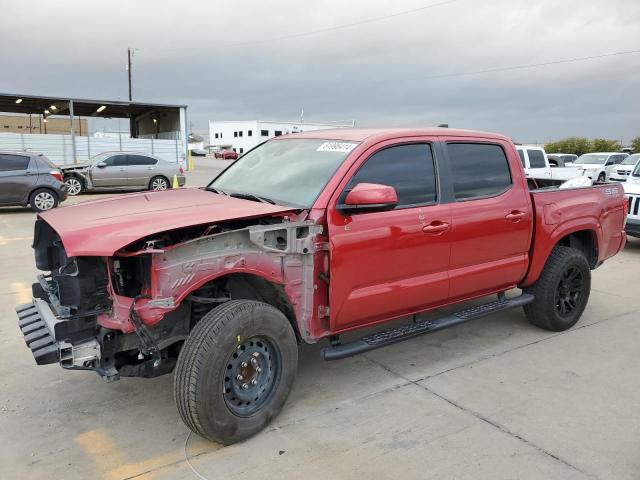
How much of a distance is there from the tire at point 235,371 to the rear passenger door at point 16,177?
12.2m

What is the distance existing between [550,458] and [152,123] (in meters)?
34.4

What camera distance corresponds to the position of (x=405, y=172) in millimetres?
4004

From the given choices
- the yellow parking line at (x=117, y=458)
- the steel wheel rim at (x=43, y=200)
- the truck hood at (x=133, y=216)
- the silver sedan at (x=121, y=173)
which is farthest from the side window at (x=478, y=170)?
the silver sedan at (x=121, y=173)

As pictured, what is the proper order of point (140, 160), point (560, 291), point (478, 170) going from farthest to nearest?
point (140, 160) → point (560, 291) → point (478, 170)

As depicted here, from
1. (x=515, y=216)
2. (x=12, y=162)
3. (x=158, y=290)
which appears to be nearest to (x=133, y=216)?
(x=158, y=290)

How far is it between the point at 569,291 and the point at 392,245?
253cm

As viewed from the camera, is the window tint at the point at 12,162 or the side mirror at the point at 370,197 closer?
the side mirror at the point at 370,197

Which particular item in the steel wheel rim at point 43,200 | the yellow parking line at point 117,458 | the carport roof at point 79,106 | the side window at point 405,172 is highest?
the carport roof at point 79,106

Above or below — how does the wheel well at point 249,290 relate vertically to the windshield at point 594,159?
below

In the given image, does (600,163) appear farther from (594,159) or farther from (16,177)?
(16,177)

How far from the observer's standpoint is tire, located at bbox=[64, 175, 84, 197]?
691 inches

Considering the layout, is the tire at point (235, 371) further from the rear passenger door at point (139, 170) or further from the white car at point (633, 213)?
the rear passenger door at point (139, 170)

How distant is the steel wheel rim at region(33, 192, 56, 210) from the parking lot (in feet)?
31.3

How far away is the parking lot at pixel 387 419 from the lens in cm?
303
